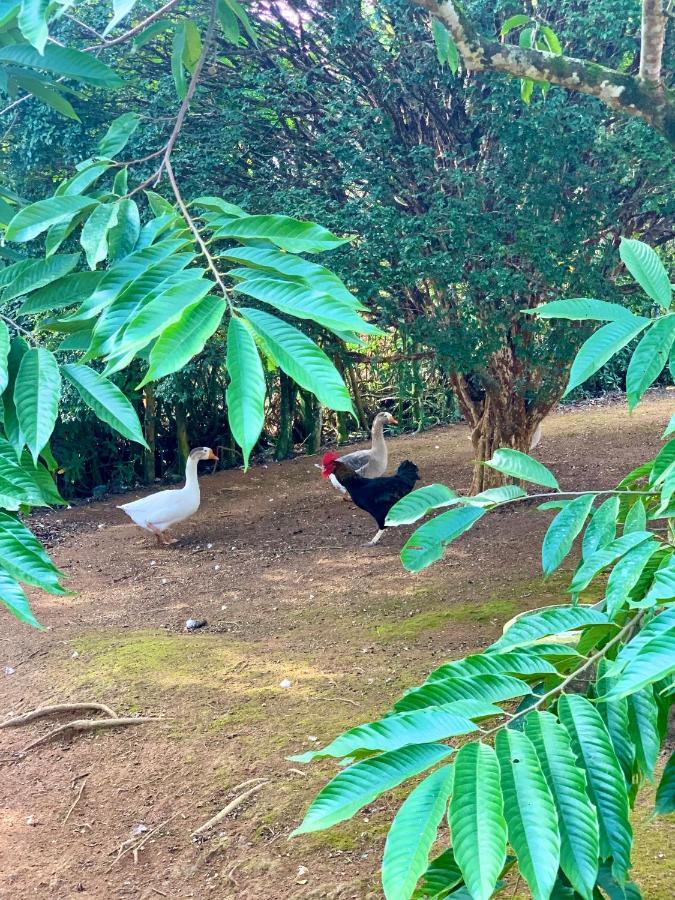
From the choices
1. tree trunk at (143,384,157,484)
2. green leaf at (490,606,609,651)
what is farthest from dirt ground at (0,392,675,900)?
green leaf at (490,606,609,651)

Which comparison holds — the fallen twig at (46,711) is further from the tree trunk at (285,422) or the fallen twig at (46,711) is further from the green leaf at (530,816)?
the tree trunk at (285,422)

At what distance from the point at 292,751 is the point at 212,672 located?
97 cm

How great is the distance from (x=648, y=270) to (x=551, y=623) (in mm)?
577

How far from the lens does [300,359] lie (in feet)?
3.55

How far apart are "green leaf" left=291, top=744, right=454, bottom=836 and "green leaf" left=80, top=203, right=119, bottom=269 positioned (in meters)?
0.96

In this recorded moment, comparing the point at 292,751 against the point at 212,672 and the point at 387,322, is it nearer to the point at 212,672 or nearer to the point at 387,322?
the point at 212,672

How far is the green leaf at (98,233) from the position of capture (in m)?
1.45

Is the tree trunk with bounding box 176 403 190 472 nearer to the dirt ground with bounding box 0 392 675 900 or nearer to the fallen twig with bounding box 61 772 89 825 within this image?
the dirt ground with bounding box 0 392 675 900

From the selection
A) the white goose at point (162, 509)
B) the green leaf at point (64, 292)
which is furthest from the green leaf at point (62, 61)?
the white goose at point (162, 509)

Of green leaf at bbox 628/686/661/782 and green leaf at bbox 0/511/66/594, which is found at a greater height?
green leaf at bbox 0/511/66/594

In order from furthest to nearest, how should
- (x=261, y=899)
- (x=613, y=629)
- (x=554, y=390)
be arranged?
(x=554, y=390) → (x=261, y=899) → (x=613, y=629)

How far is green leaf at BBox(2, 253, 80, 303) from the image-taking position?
1.53 metres

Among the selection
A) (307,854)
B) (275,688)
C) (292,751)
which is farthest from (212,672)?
(307,854)

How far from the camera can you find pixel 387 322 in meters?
5.50
